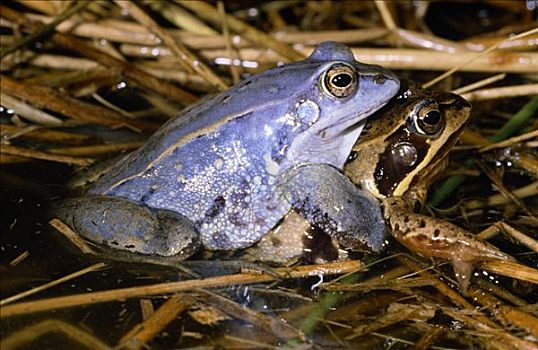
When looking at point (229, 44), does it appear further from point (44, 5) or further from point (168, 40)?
point (44, 5)

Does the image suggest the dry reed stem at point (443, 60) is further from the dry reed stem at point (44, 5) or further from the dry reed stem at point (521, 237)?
the dry reed stem at point (44, 5)

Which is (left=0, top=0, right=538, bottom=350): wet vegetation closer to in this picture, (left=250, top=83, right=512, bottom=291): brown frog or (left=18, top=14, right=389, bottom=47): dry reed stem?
(left=18, top=14, right=389, bottom=47): dry reed stem

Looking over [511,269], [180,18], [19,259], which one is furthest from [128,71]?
[511,269]

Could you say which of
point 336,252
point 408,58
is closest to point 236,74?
point 408,58

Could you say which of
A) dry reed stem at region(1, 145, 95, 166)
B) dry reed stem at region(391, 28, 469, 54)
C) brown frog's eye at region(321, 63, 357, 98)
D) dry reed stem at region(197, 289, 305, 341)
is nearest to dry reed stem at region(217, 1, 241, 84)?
dry reed stem at region(391, 28, 469, 54)

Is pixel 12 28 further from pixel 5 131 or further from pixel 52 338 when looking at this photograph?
pixel 52 338

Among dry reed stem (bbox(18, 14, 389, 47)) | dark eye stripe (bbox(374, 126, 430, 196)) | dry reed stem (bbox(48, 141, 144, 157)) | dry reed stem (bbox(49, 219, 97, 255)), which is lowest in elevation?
dry reed stem (bbox(49, 219, 97, 255))

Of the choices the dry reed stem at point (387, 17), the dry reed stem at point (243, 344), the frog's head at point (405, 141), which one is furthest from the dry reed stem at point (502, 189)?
the dry reed stem at point (243, 344)
